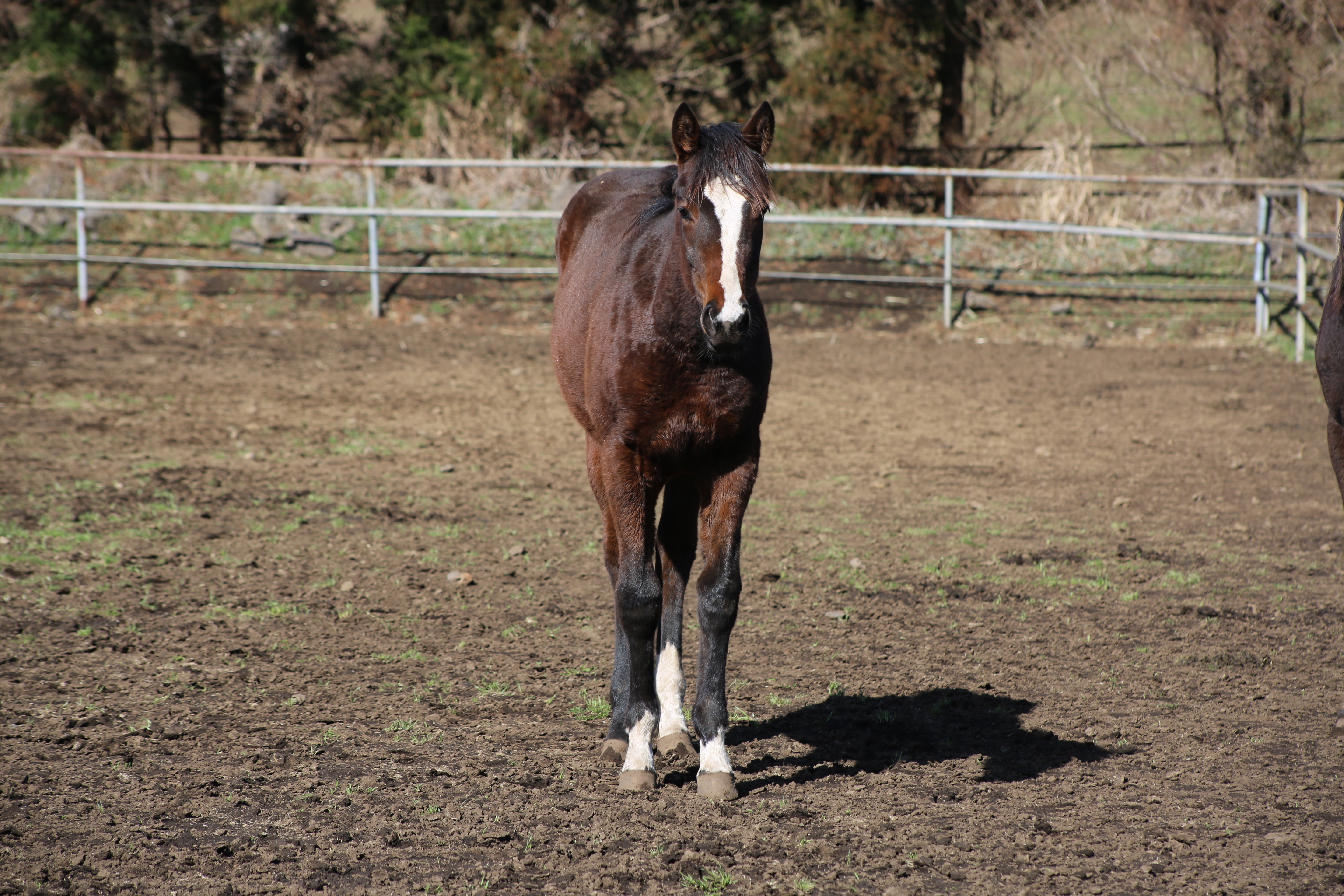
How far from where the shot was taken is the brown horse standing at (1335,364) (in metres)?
3.91

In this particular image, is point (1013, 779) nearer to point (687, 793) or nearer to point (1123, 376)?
point (687, 793)

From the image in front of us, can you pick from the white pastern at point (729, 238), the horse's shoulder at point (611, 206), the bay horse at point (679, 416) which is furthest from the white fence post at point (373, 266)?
the white pastern at point (729, 238)

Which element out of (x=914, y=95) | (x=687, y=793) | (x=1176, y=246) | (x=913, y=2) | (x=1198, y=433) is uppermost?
(x=913, y=2)

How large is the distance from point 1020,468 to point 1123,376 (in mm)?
3406

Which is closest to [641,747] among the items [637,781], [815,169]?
[637,781]

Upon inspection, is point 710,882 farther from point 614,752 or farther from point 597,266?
point 597,266

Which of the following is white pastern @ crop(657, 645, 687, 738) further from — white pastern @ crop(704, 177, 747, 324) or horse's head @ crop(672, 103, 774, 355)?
white pastern @ crop(704, 177, 747, 324)

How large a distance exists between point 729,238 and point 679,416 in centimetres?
56

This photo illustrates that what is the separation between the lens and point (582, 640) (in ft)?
15.1

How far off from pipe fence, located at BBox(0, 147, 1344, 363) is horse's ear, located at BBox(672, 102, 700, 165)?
8423mm

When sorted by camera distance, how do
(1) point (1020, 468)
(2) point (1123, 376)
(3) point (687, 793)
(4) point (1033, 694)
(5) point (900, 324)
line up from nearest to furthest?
(3) point (687, 793), (4) point (1033, 694), (1) point (1020, 468), (2) point (1123, 376), (5) point (900, 324)

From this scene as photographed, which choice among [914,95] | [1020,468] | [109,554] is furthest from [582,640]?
[914,95]

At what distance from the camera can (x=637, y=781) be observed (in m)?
3.29

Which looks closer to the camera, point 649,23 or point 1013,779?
point 1013,779
